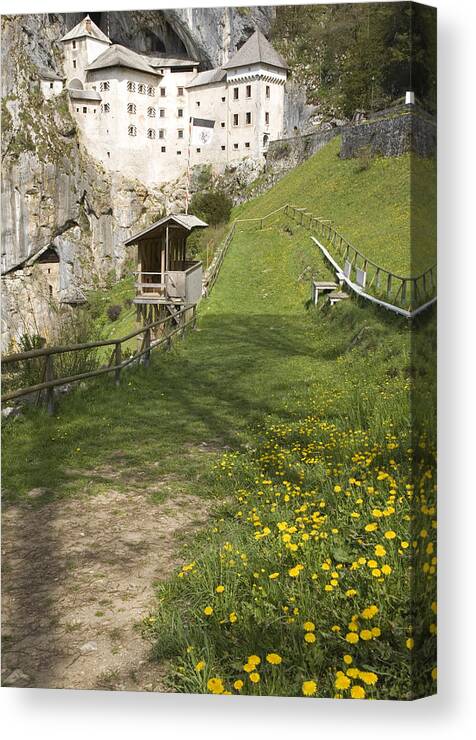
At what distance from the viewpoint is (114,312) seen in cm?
436

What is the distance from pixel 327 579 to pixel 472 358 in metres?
1.37

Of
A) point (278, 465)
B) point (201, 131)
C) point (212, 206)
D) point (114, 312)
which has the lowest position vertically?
point (278, 465)

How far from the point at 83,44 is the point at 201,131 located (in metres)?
0.85

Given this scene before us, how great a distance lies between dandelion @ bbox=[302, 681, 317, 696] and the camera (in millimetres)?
3242

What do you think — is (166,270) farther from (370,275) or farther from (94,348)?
(370,275)

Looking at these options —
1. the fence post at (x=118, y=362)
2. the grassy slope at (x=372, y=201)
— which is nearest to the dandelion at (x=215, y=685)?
the fence post at (x=118, y=362)

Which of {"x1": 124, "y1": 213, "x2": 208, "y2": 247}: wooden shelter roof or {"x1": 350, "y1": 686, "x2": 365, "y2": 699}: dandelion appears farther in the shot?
{"x1": 124, "y1": 213, "x2": 208, "y2": 247}: wooden shelter roof

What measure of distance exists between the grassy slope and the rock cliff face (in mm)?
709

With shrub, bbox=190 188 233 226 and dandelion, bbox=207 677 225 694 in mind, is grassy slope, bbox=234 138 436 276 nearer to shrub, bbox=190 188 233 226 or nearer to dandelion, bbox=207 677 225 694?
shrub, bbox=190 188 233 226

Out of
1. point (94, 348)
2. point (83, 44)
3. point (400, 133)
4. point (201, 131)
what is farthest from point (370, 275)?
point (83, 44)

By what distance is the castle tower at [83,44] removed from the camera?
4168mm

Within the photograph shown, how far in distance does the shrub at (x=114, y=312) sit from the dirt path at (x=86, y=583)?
107 centimetres

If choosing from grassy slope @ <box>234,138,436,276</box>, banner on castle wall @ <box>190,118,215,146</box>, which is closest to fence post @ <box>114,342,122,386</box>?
grassy slope @ <box>234,138,436,276</box>

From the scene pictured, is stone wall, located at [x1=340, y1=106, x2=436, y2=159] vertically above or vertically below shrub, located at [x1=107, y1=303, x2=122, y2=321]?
above
